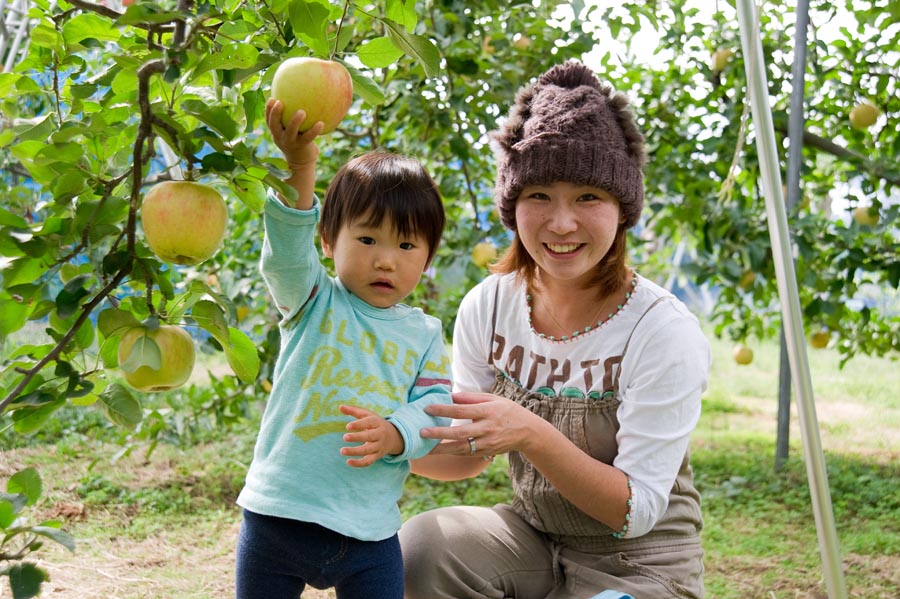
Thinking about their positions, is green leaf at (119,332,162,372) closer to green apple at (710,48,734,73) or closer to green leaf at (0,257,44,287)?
green leaf at (0,257,44,287)

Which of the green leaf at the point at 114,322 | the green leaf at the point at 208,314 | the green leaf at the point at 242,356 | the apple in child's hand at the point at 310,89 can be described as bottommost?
the green leaf at the point at 242,356

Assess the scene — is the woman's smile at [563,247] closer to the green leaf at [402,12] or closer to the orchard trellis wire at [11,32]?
the green leaf at [402,12]

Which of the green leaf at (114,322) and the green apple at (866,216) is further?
the green apple at (866,216)

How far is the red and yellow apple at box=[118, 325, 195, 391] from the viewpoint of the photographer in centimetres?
88

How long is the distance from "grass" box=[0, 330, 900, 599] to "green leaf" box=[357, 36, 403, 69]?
140 centimetres

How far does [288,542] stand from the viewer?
1190 mm

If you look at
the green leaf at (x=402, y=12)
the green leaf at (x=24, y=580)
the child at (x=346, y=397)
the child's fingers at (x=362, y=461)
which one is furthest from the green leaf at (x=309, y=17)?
the green leaf at (x=24, y=580)

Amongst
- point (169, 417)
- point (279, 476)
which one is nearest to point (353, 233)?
point (279, 476)

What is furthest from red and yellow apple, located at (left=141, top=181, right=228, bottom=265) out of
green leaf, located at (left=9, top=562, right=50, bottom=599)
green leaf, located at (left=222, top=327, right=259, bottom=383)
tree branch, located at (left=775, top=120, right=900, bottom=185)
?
tree branch, located at (left=775, top=120, right=900, bottom=185)

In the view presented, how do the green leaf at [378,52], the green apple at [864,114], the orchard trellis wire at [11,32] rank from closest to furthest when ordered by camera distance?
the green leaf at [378,52], the orchard trellis wire at [11,32], the green apple at [864,114]

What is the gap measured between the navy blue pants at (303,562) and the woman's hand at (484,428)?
18 centimetres

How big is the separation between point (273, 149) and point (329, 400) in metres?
1.77

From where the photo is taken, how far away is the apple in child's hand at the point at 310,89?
0.92m

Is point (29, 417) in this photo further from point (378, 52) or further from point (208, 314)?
point (378, 52)
